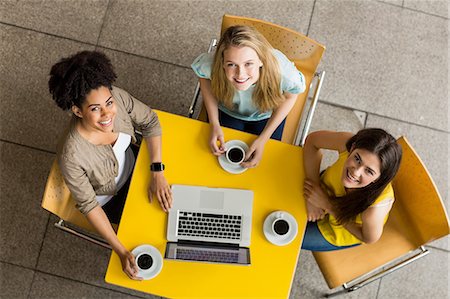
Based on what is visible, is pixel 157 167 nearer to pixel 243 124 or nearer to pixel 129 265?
pixel 129 265

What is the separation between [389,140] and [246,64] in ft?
1.93

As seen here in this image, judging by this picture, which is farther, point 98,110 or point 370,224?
point 370,224

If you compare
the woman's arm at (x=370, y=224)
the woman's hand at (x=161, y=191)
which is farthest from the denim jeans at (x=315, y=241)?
the woman's hand at (x=161, y=191)

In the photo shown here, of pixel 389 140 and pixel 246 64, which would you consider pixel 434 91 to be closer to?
pixel 389 140

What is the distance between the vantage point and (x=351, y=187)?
163 cm

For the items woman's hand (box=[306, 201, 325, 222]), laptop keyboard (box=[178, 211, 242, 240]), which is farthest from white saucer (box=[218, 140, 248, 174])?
woman's hand (box=[306, 201, 325, 222])

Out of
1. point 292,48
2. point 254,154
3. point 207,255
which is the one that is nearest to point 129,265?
point 207,255

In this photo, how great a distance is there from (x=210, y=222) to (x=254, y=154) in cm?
32

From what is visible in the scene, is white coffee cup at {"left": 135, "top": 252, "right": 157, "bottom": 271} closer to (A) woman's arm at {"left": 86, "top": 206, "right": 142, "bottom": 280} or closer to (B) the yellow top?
(A) woman's arm at {"left": 86, "top": 206, "right": 142, "bottom": 280}

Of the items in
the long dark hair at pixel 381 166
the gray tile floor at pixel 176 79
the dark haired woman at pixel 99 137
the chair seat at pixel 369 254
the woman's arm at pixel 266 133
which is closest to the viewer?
the dark haired woman at pixel 99 137

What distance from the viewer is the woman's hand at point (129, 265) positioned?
5.26 ft

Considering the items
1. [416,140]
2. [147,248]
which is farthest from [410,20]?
[147,248]

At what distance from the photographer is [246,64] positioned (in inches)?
63.3

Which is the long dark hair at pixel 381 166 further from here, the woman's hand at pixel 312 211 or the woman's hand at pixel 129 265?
the woman's hand at pixel 129 265
